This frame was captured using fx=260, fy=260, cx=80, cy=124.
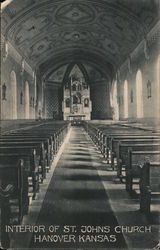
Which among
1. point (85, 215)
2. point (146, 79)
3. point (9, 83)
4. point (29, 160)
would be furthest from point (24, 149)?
point (146, 79)

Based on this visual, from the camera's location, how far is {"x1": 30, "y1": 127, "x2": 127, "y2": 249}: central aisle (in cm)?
290

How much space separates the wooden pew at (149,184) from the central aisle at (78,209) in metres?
0.47

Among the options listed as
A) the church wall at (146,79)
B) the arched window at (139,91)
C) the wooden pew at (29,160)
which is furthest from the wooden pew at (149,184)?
the arched window at (139,91)

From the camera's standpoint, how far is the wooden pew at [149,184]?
3414 millimetres

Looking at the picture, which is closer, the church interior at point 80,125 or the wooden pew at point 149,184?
the church interior at point 80,125

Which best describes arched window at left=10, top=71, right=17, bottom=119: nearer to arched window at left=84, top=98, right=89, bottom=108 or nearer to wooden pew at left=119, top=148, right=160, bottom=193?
arched window at left=84, top=98, right=89, bottom=108

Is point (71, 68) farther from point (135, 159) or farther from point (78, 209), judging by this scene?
point (78, 209)

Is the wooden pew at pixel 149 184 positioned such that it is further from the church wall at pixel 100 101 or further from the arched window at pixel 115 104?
the church wall at pixel 100 101

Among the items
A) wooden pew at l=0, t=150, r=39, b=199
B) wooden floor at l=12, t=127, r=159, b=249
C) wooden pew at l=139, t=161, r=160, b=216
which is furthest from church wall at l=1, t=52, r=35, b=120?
wooden pew at l=139, t=161, r=160, b=216

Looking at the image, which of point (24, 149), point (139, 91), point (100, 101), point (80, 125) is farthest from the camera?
point (100, 101)

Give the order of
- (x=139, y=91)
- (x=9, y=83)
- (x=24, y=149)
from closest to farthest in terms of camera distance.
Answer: (x=24, y=149) < (x=9, y=83) < (x=139, y=91)

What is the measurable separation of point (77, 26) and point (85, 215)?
1664 centimetres

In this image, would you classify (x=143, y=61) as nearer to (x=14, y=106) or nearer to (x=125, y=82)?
(x=125, y=82)

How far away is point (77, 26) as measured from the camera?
59.3 feet
